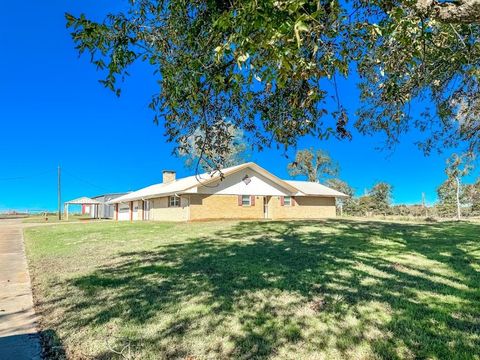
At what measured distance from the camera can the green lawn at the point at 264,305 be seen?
394cm

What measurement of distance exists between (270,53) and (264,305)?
389 cm

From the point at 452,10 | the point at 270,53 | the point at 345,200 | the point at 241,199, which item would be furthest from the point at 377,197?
the point at 270,53

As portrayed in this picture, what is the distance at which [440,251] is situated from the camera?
34.7 ft

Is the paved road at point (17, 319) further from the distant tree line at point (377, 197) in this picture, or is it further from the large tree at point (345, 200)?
the large tree at point (345, 200)

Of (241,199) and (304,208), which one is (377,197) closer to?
(304,208)

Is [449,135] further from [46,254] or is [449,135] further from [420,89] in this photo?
[46,254]

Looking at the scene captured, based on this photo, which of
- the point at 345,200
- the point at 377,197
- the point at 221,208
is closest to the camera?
the point at 221,208

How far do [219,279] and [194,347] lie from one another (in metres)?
3.15

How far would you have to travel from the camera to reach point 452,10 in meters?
3.17

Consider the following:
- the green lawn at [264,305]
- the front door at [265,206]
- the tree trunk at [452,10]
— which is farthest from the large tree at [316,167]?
the tree trunk at [452,10]

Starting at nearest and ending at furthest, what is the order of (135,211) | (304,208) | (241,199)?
(241,199) → (304,208) → (135,211)

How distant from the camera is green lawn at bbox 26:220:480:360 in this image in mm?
3943

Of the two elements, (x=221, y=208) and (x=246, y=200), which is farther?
(x=246, y=200)

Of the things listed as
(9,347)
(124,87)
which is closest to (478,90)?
(124,87)
